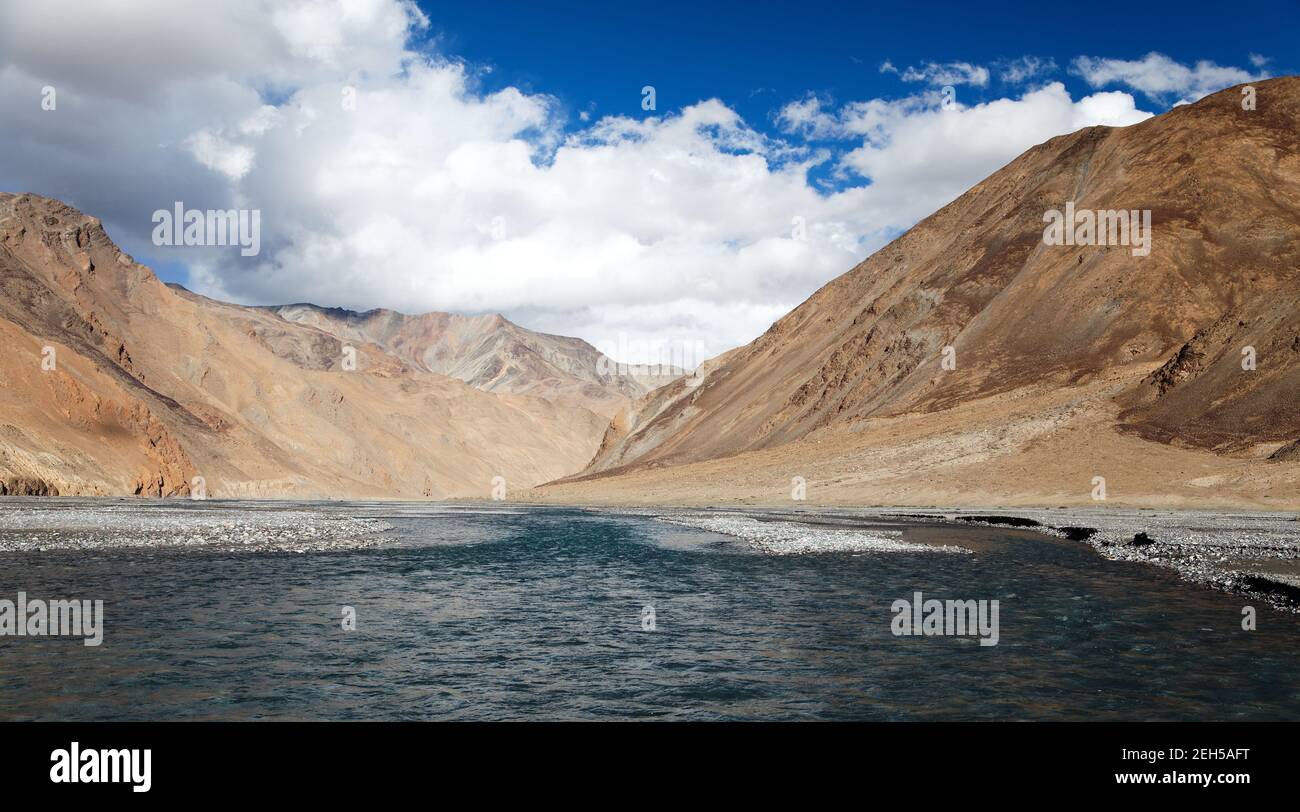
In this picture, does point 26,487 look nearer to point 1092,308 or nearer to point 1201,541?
point 1201,541

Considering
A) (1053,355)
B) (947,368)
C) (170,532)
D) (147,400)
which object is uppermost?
(1053,355)

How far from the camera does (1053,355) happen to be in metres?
96.2

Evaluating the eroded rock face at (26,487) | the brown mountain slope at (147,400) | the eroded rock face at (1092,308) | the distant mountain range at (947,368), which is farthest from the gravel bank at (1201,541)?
the brown mountain slope at (147,400)

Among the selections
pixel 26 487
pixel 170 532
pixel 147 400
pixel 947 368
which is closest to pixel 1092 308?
pixel 947 368

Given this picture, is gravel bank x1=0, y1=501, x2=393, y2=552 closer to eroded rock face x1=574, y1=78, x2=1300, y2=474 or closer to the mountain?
the mountain

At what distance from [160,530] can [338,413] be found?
13694cm

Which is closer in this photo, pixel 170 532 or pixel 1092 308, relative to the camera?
pixel 170 532

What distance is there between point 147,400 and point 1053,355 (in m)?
110

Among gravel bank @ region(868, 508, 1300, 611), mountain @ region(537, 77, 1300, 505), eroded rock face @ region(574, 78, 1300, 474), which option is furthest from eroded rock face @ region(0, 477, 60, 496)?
gravel bank @ region(868, 508, 1300, 611)

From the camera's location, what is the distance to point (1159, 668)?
15.6 m

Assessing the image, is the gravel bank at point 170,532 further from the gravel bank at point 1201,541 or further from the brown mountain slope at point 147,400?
the brown mountain slope at point 147,400

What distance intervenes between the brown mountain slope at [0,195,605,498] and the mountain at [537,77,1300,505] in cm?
4584
